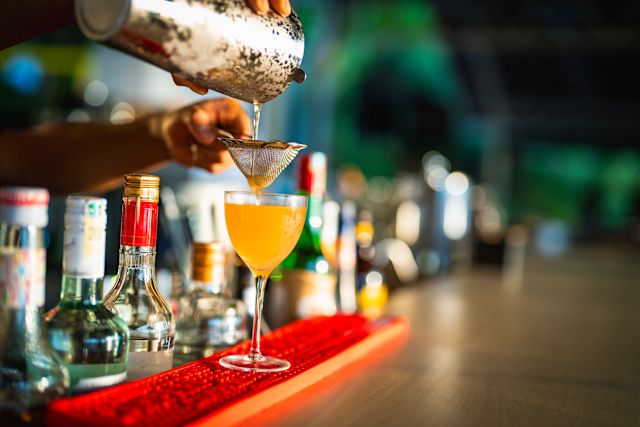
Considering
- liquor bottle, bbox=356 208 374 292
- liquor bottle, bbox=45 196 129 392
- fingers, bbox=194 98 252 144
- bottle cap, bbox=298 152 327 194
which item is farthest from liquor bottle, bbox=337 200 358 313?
liquor bottle, bbox=45 196 129 392

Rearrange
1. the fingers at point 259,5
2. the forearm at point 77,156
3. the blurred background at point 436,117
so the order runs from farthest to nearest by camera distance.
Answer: the blurred background at point 436,117
the forearm at point 77,156
the fingers at point 259,5

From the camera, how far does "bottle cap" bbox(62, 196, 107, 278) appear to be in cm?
68

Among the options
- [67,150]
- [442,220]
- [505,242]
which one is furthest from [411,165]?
[67,150]

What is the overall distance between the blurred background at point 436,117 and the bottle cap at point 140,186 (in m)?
0.55

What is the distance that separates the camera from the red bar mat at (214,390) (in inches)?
24.4

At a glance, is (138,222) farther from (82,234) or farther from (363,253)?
(363,253)

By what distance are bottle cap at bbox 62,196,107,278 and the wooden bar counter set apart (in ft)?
0.72

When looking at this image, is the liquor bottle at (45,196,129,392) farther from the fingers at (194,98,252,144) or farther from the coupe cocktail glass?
the fingers at (194,98,252,144)

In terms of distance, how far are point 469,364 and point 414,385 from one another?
234mm

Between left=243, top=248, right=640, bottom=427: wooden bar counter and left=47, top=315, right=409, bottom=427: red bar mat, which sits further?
left=243, top=248, right=640, bottom=427: wooden bar counter

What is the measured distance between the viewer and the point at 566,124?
47.9ft

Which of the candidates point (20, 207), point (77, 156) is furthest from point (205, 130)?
point (77, 156)

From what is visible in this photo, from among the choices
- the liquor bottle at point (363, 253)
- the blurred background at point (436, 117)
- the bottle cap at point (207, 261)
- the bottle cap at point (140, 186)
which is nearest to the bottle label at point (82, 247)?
the bottle cap at point (140, 186)

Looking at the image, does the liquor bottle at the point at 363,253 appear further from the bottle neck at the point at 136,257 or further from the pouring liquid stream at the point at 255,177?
the bottle neck at the point at 136,257
